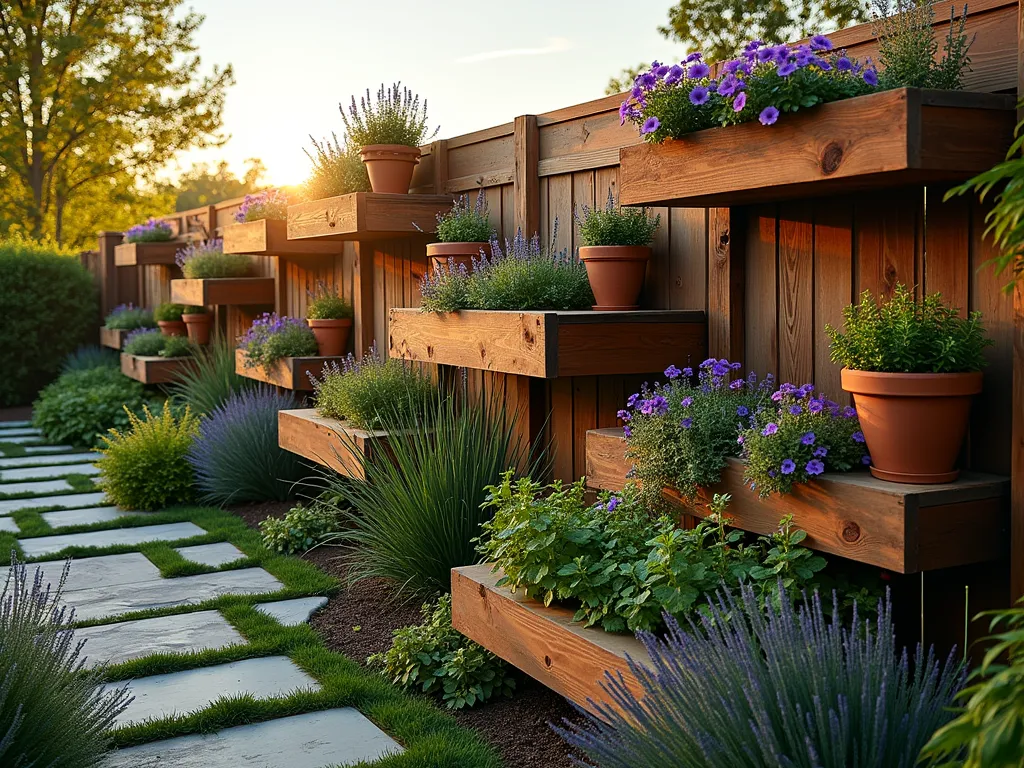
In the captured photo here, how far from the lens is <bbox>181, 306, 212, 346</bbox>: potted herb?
394 inches

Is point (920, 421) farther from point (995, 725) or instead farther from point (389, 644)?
point (389, 644)

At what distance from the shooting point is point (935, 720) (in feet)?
6.96

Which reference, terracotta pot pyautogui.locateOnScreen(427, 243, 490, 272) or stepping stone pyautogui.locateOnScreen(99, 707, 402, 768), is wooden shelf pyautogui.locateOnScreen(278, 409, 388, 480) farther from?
stepping stone pyautogui.locateOnScreen(99, 707, 402, 768)

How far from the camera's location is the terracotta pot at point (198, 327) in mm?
10009

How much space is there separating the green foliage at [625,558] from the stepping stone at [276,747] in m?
0.66

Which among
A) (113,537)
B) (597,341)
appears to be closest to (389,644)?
(597,341)

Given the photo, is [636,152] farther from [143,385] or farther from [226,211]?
[143,385]

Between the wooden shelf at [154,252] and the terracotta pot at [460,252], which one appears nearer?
the terracotta pot at [460,252]

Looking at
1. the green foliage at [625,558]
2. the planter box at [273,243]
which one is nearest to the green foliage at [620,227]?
the green foliage at [625,558]

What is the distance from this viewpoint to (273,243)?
7324mm

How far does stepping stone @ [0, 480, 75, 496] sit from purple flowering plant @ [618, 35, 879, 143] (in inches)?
221

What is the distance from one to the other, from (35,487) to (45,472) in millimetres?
706

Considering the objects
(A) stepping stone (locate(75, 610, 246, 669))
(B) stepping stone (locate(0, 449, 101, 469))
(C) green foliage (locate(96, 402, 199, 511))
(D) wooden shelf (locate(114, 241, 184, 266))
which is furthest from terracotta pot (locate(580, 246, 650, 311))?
(D) wooden shelf (locate(114, 241, 184, 266))

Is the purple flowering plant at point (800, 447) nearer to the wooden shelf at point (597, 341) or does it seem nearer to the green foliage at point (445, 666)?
the wooden shelf at point (597, 341)
